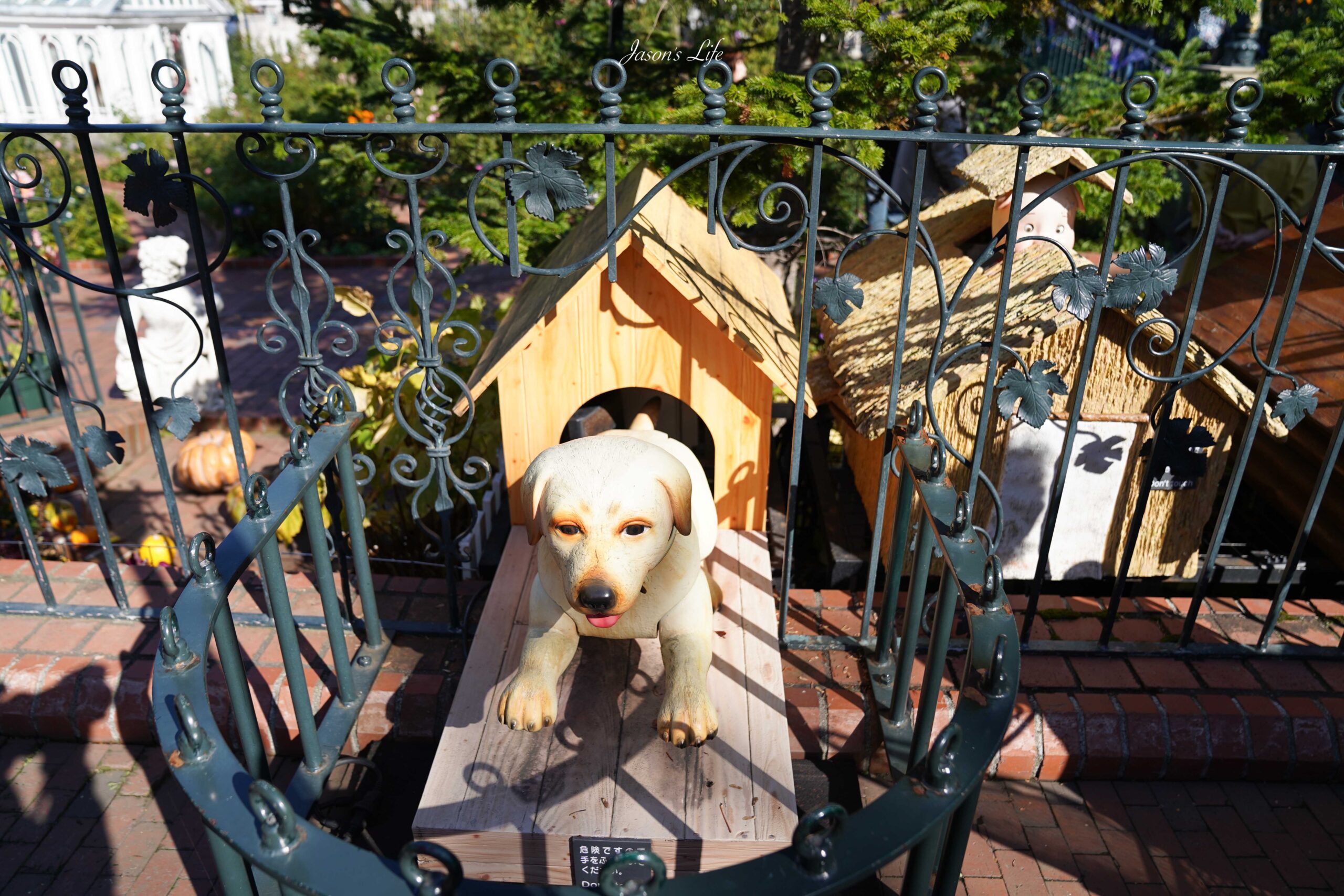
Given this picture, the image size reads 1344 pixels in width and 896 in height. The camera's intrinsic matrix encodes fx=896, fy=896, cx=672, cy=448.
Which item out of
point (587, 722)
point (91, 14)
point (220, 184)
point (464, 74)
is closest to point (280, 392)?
point (587, 722)

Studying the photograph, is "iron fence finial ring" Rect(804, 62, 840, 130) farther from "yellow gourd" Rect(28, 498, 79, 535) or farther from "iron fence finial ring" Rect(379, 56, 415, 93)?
"yellow gourd" Rect(28, 498, 79, 535)

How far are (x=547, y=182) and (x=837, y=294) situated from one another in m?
0.81

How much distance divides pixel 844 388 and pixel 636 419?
39.5 inches

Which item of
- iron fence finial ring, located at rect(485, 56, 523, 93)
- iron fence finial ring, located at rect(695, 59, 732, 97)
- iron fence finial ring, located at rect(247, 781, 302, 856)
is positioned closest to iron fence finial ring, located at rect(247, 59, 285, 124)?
iron fence finial ring, located at rect(485, 56, 523, 93)

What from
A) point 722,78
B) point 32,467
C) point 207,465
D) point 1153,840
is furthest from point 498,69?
point 207,465

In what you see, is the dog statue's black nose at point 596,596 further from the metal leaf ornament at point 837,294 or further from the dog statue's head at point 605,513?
the metal leaf ornament at point 837,294

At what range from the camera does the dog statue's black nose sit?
6.49 feet

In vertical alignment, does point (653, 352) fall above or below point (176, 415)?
above

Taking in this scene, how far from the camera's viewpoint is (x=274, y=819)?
1.21m

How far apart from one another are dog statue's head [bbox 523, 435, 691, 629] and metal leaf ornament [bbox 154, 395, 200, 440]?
1.17 m

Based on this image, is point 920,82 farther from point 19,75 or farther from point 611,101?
point 19,75

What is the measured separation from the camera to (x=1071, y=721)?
2.80 m

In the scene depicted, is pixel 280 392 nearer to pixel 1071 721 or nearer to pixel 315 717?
pixel 315 717

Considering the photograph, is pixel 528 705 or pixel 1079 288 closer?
pixel 528 705
